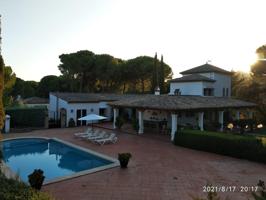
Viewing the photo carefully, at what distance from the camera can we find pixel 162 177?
1302 centimetres

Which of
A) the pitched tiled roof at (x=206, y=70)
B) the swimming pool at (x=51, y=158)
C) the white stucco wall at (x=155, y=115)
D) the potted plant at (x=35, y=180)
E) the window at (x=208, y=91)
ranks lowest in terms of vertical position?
the swimming pool at (x=51, y=158)

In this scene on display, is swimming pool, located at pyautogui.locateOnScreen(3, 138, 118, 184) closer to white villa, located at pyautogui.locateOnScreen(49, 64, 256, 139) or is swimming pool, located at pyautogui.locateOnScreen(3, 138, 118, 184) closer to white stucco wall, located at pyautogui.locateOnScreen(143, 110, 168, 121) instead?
white villa, located at pyautogui.locateOnScreen(49, 64, 256, 139)

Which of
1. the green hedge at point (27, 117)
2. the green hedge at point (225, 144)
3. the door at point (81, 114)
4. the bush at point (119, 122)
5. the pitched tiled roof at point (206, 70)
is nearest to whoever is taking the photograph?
the green hedge at point (225, 144)

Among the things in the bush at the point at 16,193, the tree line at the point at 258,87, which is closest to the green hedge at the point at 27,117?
the bush at the point at 16,193

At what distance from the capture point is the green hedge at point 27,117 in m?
29.8

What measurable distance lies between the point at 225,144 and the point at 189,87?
1449 centimetres

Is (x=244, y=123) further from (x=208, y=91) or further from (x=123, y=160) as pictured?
(x=123, y=160)


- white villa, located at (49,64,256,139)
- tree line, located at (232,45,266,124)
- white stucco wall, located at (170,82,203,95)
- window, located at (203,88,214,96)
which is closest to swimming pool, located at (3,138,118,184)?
white villa, located at (49,64,256,139)

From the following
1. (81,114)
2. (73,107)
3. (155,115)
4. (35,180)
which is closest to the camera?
(35,180)

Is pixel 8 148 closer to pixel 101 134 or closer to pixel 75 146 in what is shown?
pixel 75 146

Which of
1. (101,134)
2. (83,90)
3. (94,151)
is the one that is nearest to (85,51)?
(83,90)

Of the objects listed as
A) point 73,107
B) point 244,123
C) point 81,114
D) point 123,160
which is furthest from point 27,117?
point 244,123

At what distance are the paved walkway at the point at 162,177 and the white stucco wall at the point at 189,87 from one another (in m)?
13.1

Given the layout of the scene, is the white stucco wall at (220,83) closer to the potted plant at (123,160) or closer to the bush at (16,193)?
the potted plant at (123,160)
